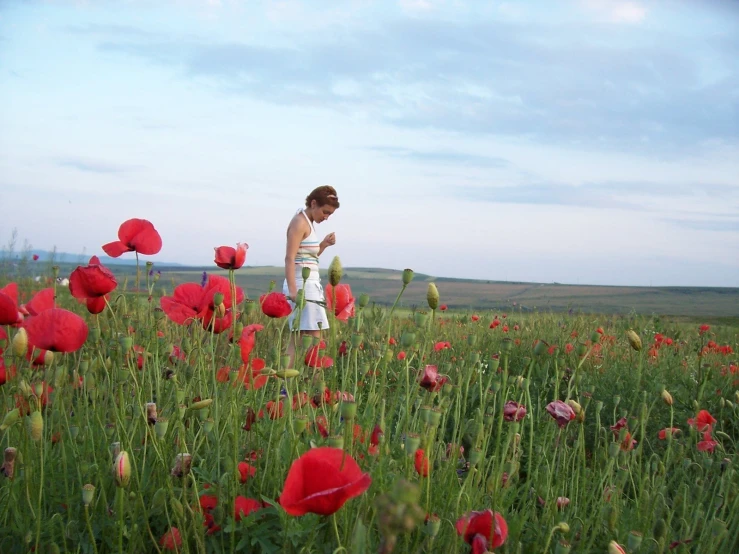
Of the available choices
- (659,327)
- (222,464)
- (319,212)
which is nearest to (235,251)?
A: (222,464)

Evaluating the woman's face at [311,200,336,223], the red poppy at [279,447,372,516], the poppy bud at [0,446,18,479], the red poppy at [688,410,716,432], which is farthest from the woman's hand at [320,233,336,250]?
the red poppy at [279,447,372,516]

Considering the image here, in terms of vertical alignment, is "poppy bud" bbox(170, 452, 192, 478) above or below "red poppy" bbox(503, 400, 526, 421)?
below

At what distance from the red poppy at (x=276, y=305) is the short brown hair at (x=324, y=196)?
3284mm

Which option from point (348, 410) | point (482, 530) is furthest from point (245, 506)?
point (482, 530)

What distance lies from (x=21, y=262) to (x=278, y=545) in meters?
9.29

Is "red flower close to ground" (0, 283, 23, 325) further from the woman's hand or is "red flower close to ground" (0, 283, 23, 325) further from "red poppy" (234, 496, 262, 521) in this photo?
the woman's hand

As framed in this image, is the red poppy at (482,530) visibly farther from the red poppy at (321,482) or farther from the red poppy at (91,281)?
the red poppy at (91,281)

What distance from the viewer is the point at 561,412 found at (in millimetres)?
1916

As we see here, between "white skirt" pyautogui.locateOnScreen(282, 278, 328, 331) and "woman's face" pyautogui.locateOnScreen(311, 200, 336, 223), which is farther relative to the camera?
"woman's face" pyautogui.locateOnScreen(311, 200, 336, 223)

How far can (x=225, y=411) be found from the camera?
213 cm

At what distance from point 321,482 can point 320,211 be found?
456cm

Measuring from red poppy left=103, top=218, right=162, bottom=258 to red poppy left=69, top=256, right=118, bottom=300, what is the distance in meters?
0.33

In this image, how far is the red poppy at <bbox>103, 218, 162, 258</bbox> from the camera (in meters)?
2.13

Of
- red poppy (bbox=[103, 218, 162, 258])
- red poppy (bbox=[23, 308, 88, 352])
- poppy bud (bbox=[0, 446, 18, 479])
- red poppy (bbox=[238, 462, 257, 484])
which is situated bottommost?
red poppy (bbox=[238, 462, 257, 484])
